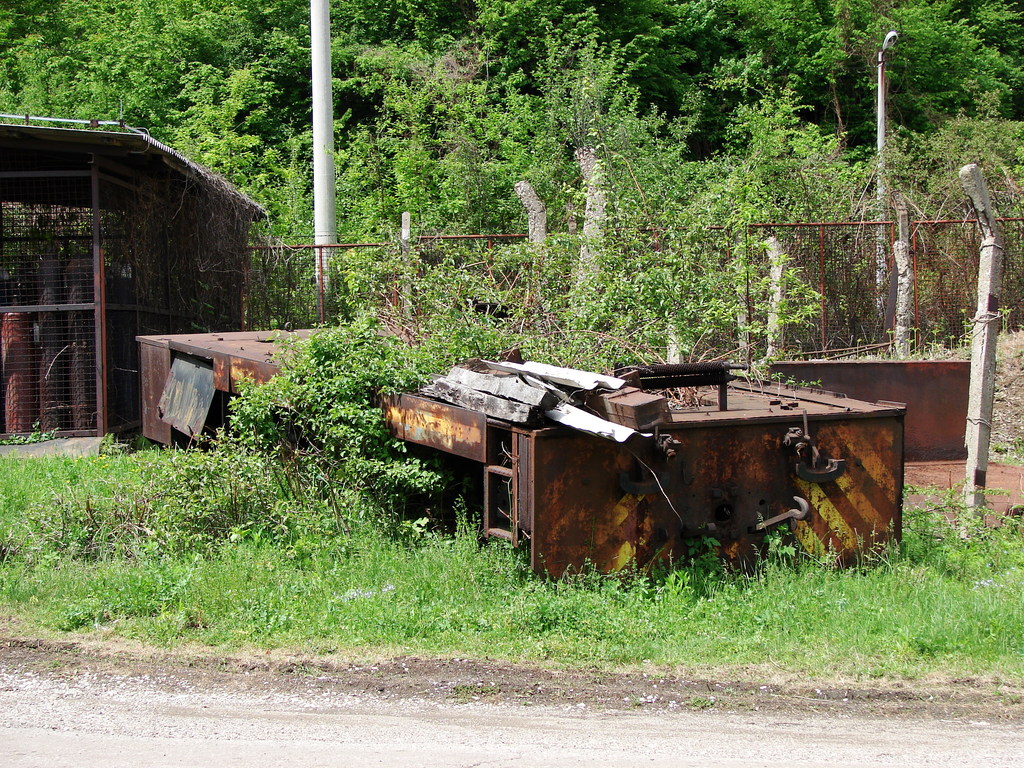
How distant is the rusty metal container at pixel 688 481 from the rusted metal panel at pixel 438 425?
0.01 m

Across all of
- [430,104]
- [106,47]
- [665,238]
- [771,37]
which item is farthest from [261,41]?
[665,238]

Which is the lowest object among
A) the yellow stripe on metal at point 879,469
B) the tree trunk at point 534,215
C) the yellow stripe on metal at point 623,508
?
the yellow stripe on metal at point 623,508

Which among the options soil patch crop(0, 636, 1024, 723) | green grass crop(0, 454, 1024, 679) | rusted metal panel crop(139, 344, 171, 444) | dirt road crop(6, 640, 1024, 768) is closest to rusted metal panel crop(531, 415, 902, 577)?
green grass crop(0, 454, 1024, 679)

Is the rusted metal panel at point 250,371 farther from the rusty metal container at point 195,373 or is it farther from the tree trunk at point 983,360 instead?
the tree trunk at point 983,360

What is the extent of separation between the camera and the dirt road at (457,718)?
3902mm

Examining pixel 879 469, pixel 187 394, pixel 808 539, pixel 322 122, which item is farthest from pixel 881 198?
pixel 187 394

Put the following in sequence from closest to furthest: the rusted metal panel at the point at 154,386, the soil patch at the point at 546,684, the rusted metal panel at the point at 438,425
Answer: the soil patch at the point at 546,684
the rusted metal panel at the point at 438,425
the rusted metal panel at the point at 154,386

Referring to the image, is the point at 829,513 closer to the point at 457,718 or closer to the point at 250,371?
the point at 457,718

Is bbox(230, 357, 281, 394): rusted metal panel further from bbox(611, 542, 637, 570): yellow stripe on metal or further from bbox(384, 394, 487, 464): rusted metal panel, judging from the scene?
bbox(611, 542, 637, 570): yellow stripe on metal

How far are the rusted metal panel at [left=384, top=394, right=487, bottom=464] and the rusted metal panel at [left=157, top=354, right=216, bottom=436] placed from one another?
105 inches

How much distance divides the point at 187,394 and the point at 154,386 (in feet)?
3.85

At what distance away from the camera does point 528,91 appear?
30469mm

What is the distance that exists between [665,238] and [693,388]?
3.30m

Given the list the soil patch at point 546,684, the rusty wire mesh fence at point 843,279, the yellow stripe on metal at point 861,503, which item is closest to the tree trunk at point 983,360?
the yellow stripe on metal at point 861,503
